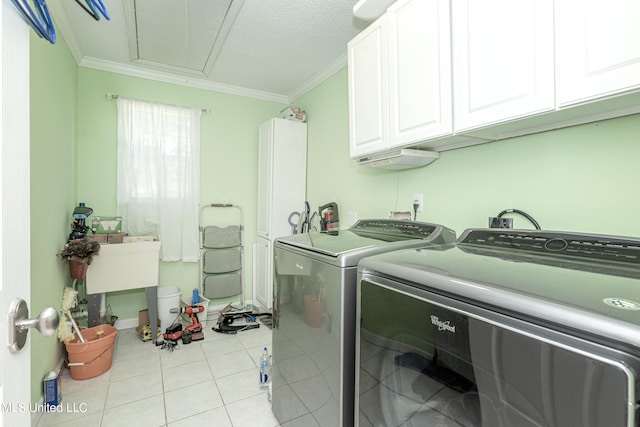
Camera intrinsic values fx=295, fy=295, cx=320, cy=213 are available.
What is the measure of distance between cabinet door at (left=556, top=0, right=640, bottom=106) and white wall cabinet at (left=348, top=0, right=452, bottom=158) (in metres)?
0.43

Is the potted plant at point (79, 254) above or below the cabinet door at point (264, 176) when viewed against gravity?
A: below

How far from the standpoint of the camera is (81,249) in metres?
2.21

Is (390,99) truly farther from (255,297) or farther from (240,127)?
(255,297)

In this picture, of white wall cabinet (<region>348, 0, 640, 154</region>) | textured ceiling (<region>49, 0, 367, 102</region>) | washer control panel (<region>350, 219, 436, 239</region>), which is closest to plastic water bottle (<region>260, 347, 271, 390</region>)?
washer control panel (<region>350, 219, 436, 239</region>)

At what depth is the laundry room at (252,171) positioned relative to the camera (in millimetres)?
1152

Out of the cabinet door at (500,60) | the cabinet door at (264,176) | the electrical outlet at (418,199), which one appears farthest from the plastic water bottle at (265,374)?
the cabinet door at (500,60)

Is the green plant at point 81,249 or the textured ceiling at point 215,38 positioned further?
the green plant at point 81,249

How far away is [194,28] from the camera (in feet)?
7.48

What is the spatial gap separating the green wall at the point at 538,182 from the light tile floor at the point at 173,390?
1.60 m

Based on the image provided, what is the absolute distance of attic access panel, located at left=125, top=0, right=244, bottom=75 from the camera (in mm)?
2031

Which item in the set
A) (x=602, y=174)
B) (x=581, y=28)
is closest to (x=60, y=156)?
(x=581, y=28)

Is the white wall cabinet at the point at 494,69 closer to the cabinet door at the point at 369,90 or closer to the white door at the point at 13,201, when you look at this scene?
the cabinet door at the point at 369,90

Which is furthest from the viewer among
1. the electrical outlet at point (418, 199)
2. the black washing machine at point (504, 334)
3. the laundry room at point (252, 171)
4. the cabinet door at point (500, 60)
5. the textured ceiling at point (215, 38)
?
the textured ceiling at point (215, 38)

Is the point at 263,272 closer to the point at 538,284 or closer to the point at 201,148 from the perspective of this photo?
the point at 201,148
